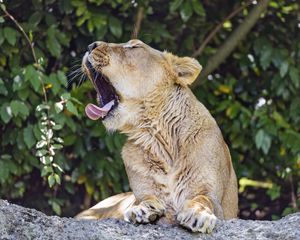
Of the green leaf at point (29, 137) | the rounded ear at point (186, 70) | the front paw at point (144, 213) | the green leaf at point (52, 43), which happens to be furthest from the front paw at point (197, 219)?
the green leaf at point (52, 43)

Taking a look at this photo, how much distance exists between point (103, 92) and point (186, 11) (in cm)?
189

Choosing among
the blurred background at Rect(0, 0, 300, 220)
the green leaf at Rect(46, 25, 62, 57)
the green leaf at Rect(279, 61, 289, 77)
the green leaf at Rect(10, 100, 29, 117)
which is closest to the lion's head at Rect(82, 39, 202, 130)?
the blurred background at Rect(0, 0, 300, 220)

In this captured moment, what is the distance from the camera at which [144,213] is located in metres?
5.39

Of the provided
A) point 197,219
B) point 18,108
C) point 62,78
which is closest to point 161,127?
point 197,219

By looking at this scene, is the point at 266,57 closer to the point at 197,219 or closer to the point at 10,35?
the point at 10,35

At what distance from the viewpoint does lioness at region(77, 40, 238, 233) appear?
5977 millimetres

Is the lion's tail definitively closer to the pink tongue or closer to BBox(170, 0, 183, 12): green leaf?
the pink tongue

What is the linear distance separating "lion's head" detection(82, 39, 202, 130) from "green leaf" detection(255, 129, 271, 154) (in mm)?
1961

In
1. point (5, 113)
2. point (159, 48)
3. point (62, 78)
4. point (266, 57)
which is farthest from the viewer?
point (159, 48)

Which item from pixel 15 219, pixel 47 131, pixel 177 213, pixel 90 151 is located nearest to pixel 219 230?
pixel 177 213

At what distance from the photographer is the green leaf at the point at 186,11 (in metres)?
7.97

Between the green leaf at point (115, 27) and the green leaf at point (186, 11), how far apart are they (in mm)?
478

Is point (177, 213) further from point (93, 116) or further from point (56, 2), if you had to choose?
point (56, 2)

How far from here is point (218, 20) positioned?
8.84 meters
